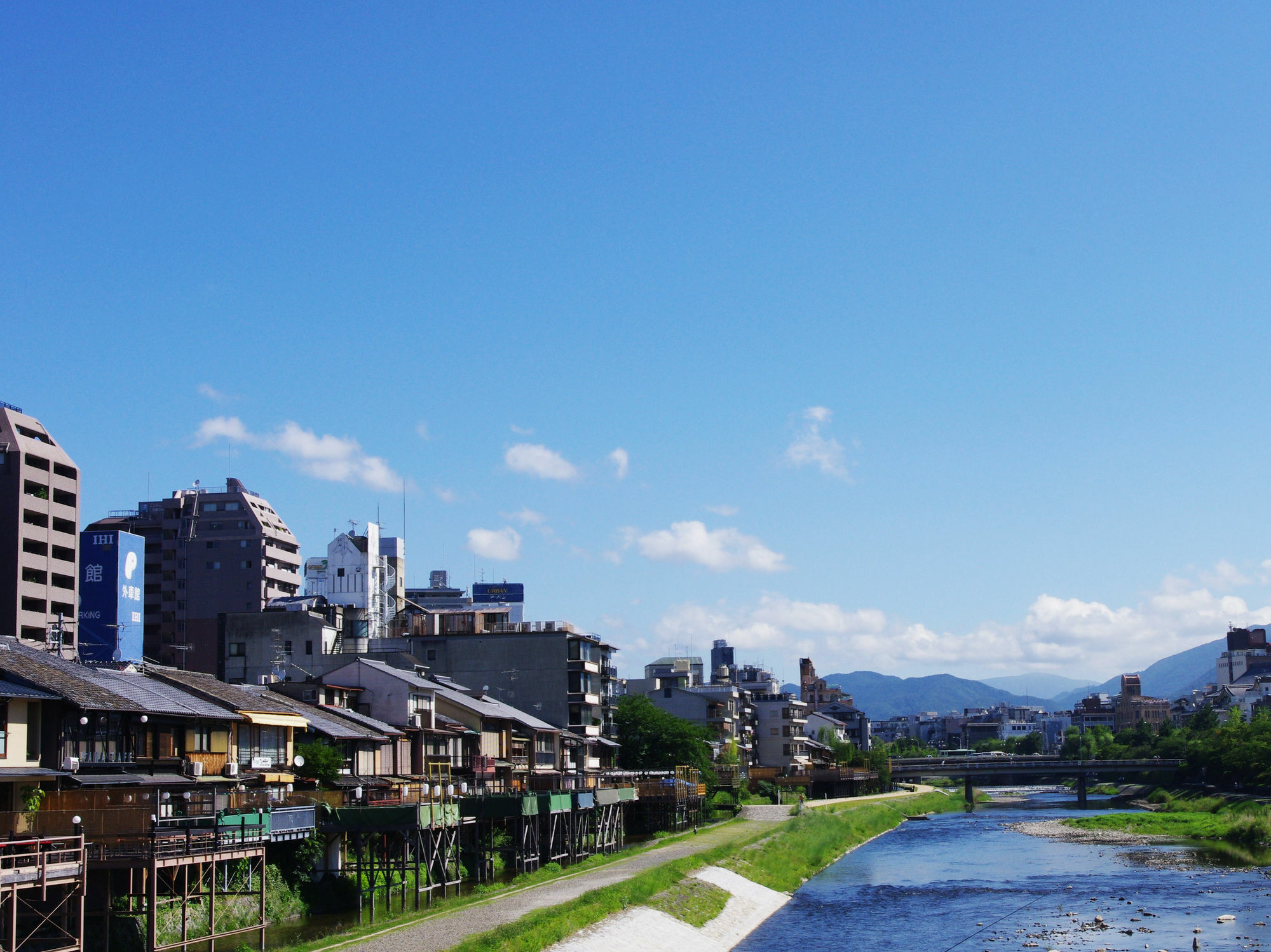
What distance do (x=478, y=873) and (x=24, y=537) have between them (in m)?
59.8

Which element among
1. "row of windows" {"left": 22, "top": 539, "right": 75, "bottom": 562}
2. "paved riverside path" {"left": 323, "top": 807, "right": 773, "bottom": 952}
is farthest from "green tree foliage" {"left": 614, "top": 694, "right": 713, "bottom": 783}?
"row of windows" {"left": 22, "top": 539, "right": 75, "bottom": 562}

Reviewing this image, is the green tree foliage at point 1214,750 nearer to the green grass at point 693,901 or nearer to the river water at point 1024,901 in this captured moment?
the river water at point 1024,901

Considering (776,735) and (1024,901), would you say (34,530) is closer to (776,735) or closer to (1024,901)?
(1024,901)

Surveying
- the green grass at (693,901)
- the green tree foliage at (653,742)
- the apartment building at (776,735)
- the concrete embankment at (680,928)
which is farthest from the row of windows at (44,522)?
the apartment building at (776,735)

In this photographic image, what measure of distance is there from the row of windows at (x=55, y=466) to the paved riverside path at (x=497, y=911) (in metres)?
62.4

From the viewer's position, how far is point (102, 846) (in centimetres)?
3309

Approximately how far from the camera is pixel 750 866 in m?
62.0

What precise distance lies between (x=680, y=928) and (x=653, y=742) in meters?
59.3

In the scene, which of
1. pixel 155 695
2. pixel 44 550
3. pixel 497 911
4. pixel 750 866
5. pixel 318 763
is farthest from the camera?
pixel 44 550

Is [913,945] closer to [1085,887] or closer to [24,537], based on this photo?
[1085,887]

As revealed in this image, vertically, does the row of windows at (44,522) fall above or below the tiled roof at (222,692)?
above

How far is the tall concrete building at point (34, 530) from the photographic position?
93312mm

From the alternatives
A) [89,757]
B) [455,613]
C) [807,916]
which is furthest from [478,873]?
[455,613]

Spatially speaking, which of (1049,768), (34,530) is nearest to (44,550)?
(34,530)
